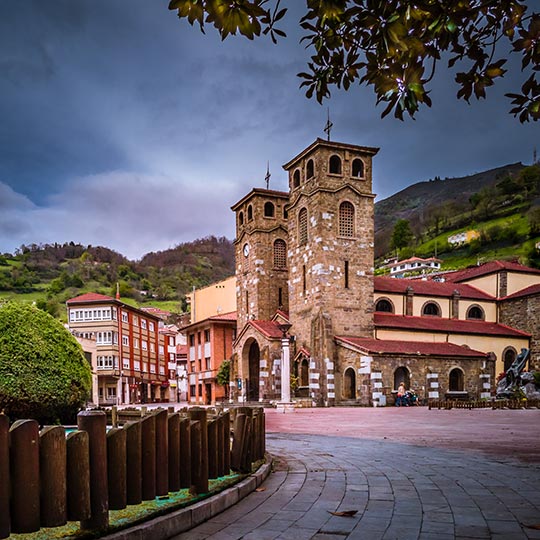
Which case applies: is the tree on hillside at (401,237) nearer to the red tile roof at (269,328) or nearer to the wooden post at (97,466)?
the red tile roof at (269,328)

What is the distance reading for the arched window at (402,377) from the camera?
3462cm

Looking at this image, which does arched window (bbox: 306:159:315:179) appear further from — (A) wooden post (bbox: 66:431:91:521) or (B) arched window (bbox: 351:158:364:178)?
(A) wooden post (bbox: 66:431:91:521)

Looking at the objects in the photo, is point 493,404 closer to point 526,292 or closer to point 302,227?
point 302,227

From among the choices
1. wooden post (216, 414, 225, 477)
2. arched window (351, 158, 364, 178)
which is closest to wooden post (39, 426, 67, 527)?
wooden post (216, 414, 225, 477)

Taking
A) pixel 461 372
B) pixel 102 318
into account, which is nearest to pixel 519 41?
pixel 461 372

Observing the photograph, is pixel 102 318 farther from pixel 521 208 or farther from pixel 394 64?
pixel 521 208

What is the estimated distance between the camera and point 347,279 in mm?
37469

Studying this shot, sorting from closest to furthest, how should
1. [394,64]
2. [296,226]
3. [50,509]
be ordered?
[50,509], [394,64], [296,226]

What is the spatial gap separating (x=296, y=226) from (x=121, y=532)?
36.8m

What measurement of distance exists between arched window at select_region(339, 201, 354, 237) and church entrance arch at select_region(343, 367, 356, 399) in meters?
9.12

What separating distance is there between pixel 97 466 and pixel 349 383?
32.5 metres

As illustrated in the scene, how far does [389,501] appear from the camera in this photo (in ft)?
17.9

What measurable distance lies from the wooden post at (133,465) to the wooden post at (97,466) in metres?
0.33

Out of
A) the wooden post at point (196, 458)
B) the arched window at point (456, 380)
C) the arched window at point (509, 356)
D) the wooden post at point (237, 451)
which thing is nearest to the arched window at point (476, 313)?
the arched window at point (509, 356)
